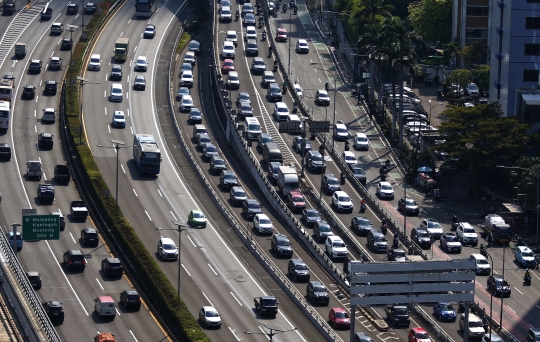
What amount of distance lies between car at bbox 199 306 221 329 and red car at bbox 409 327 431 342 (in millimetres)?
16249

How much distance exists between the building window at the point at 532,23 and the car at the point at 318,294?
57.6m

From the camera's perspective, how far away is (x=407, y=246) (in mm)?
149625

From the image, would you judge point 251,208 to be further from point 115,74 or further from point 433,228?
point 115,74

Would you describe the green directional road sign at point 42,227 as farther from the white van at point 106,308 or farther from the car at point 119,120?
the car at point 119,120

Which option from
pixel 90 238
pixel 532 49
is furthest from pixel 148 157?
pixel 532 49

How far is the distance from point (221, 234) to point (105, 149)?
25388 mm

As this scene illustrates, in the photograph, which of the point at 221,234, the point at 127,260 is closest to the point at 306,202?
the point at 221,234

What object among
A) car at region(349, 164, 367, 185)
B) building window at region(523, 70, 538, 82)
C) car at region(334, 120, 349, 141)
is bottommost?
car at region(349, 164, 367, 185)

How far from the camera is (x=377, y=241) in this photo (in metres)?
149

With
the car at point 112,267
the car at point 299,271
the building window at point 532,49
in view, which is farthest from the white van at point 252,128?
the car at point 112,267

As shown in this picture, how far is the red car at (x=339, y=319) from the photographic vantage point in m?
130

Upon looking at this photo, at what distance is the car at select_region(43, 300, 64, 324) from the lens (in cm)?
12900

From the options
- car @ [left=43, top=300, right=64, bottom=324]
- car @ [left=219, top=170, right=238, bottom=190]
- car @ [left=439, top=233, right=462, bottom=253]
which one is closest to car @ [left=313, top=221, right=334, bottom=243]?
car @ [left=439, top=233, right=462, bottom=253]

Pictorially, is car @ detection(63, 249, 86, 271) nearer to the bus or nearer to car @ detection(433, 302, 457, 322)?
the bus
